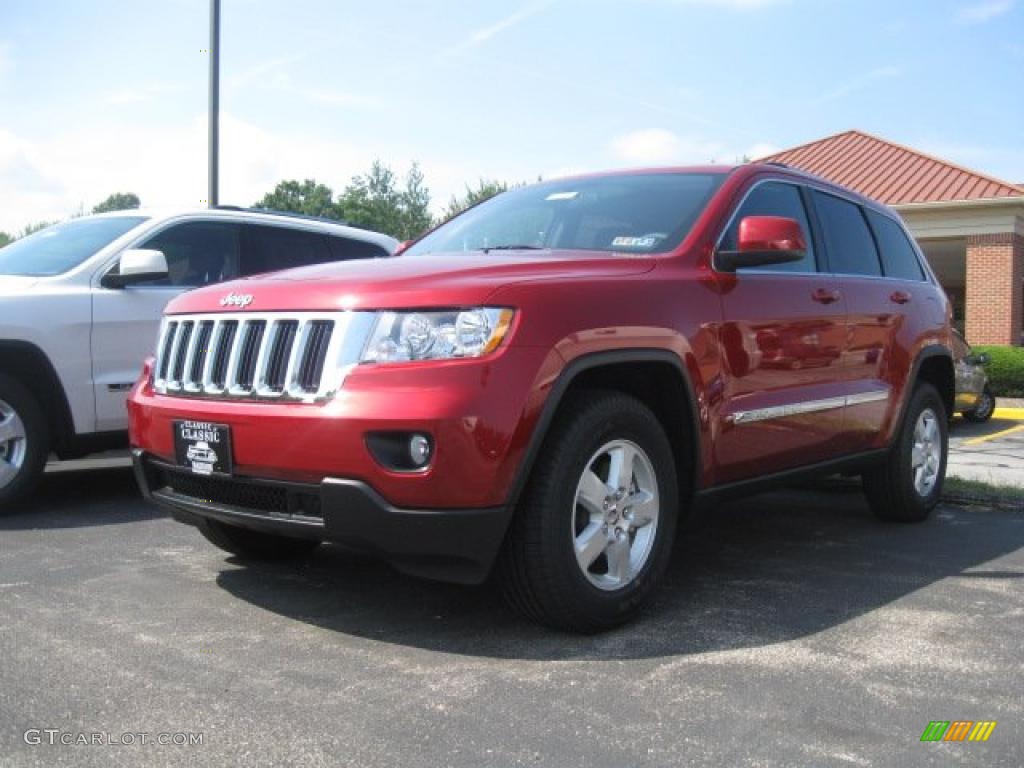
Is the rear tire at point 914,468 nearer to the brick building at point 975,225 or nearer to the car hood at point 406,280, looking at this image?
the car hood at point 406,280

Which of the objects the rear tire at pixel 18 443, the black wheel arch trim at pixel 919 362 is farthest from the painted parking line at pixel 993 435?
the rear tire at pixel 18 443

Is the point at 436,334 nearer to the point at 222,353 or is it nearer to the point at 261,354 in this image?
the point at 261,354

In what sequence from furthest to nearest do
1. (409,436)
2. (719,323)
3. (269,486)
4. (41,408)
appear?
(41,408) → (719,323) → (269,486) → (409,436)

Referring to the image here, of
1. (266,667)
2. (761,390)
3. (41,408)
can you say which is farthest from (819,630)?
(41,408)

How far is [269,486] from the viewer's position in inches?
139

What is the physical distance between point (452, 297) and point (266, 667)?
4.37 feet

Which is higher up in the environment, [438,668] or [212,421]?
[212,421]

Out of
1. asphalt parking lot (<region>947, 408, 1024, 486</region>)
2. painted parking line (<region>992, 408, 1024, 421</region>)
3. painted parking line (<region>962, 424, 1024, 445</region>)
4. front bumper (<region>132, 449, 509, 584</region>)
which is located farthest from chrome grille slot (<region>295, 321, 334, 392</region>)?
painted parking line (<region>992, 408, 1024, 421</region>)

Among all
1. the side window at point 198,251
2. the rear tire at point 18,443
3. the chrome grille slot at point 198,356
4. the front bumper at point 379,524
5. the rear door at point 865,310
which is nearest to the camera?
the front bumper at point 379,524

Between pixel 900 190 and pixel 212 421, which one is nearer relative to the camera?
pixel 212 421

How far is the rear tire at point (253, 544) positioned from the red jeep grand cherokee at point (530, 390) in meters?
0.01

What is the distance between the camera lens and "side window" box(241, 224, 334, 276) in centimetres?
711

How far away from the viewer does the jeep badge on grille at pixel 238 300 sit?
150 inches

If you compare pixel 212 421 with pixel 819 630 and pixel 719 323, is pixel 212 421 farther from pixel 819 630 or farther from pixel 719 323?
pixel 819 630
